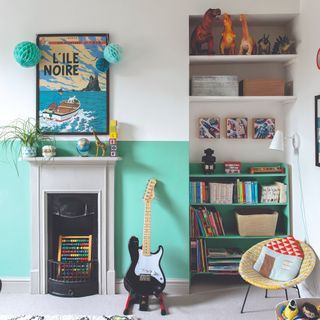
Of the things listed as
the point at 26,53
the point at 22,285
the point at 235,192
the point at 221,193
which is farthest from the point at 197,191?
the point at 26,53

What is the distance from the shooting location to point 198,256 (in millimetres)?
3326

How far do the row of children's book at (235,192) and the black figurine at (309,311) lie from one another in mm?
A: 1120

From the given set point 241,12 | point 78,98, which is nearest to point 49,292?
point 78,98

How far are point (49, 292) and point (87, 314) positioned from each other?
20.4 inches

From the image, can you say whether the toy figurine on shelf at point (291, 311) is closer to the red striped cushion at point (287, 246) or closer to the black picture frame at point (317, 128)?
the red striped cushion at point (287, 246)

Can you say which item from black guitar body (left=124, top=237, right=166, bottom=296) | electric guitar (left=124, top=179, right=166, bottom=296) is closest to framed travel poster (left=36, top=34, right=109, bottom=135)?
electric guitar (left=124, top=179, right=166, bottom=296)

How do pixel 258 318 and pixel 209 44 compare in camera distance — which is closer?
pixel 258 318

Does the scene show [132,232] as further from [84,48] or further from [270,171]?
[84,48]

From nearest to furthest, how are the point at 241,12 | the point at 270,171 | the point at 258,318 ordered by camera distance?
the point at 258,318 → the point at 241,12 → the point at 270,171

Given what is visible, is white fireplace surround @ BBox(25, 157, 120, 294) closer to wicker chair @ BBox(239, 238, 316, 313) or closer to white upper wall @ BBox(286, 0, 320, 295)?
wicker chair @ BBox(239, 238, 316, 313)

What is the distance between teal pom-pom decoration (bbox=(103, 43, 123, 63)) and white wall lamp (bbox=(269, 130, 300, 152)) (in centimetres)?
137

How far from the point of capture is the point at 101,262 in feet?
10.5

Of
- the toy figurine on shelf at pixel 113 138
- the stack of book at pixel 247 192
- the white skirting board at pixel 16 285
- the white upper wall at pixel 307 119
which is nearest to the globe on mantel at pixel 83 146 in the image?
the toy figurine on shelf at pixel 113 138

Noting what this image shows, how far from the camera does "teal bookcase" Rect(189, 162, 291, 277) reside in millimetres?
3344
